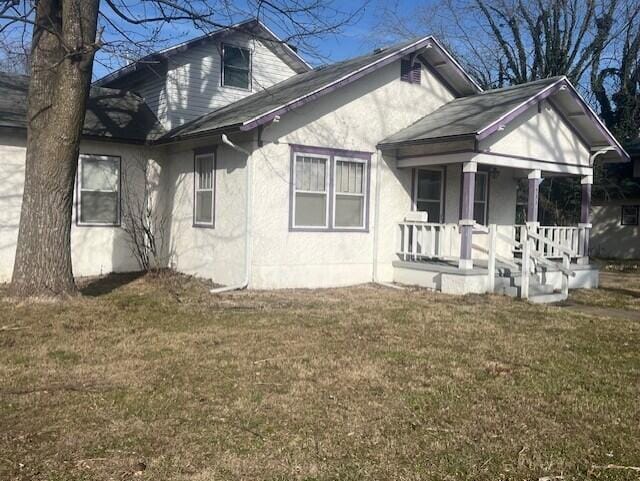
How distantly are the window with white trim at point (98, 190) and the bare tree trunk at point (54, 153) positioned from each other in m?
3.69

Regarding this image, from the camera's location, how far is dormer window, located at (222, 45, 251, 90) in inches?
598

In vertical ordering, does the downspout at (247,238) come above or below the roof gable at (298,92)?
below

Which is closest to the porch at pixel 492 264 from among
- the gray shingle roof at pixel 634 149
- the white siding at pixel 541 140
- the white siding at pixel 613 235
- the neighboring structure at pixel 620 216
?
the white siding at pixel 541 140

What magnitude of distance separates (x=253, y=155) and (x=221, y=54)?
4760 millimetres

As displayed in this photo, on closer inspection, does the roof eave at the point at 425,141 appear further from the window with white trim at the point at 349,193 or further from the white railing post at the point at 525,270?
the white railing post at the point at 525,270

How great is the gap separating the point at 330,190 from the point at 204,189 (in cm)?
266

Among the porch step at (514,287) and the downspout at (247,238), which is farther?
the porch step at (514,287)

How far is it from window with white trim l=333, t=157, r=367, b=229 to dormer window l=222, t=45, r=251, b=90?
4607 mm

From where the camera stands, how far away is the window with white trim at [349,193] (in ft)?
40.3

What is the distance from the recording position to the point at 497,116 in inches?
441

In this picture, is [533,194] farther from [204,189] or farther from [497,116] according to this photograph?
[204,189]

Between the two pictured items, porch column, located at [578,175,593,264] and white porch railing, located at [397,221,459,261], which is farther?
porch column, located at [578,175,593,264]

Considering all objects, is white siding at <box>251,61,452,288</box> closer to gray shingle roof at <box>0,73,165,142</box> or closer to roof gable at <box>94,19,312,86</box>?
roof gable at <box>94,19,312,86</box>

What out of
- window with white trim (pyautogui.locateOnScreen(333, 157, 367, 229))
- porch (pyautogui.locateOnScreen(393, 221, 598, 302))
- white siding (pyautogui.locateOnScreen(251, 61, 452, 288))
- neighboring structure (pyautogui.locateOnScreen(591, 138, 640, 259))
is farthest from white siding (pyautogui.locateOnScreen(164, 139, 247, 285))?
neighboring structure (pyautogui.locateOnScreen(591, 138, 640, 259))
